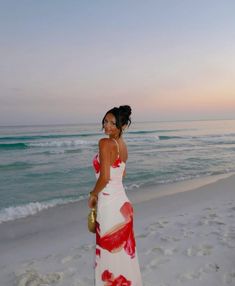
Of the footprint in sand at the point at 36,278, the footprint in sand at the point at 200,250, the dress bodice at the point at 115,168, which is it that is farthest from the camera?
the footprint in sand at the point at 200,250

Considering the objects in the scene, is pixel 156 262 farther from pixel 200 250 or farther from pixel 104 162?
pixel 104 162

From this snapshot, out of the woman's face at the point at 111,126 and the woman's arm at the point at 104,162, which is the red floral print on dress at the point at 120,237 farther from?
the woman's face at the point at 111,126

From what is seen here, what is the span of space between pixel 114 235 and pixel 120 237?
7 cm

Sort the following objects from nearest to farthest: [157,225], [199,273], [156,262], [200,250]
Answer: [199,273], [156,262], [200,250], [157,225]

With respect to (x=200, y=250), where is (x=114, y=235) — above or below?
above

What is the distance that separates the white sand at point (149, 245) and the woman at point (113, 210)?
2.92 feet

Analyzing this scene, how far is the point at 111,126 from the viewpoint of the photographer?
2887mm

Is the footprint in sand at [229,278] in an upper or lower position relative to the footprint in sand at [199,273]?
upper

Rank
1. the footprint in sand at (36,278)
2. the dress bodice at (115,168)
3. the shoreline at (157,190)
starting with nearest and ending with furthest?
the dress bodice at (115,168), the footprint in sand at (36,278), the shoreline at (157,190)

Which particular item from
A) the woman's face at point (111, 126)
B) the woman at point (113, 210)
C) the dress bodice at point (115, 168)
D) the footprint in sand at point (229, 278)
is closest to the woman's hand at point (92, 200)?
the woman at point (113, 210)

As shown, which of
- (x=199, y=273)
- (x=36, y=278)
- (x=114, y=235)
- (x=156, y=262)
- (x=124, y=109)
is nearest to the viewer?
(x=124, y=109)

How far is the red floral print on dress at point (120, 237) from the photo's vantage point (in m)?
2.99

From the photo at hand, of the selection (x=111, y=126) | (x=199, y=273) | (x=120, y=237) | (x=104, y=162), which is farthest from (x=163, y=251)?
(x=111, y=126)

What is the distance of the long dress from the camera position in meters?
2.94
